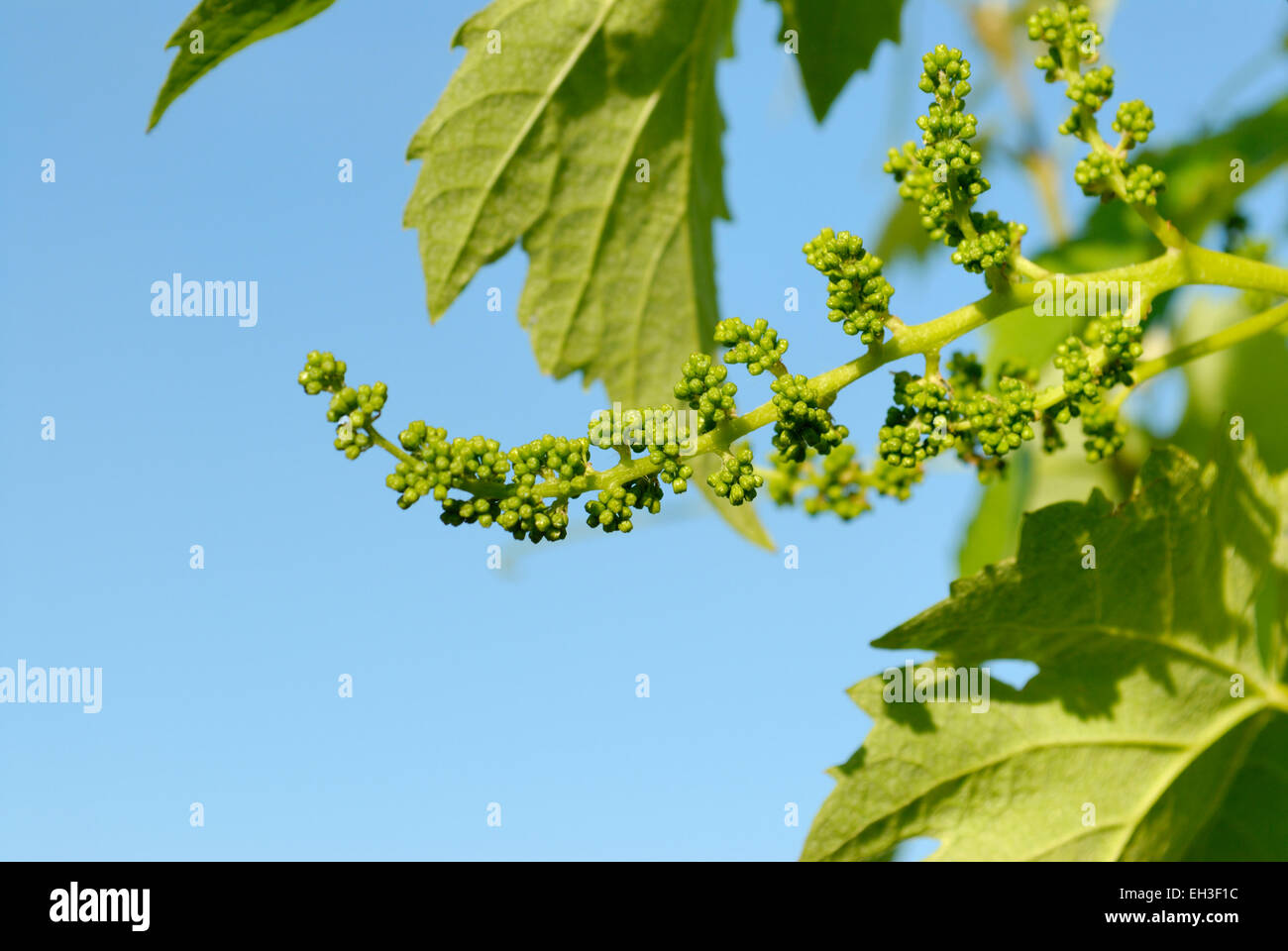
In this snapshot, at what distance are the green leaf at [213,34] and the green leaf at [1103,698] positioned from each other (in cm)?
149

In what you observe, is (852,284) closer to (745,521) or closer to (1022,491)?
(745,521)

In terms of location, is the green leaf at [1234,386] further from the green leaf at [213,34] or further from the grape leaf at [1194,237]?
the green leaf at [213,34]

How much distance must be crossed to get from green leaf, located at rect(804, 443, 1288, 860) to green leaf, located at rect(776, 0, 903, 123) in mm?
1124

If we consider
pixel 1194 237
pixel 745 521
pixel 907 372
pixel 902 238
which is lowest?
pixel 745 521

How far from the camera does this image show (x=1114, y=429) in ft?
6.72

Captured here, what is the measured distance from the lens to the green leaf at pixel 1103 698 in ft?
6.98

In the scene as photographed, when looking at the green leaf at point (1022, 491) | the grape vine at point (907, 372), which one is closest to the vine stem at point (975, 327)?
the grape vine at point (907, 372)

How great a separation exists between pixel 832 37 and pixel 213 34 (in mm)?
1331

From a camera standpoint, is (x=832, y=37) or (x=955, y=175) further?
(x=832, y=37)

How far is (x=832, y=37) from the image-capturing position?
2.62m

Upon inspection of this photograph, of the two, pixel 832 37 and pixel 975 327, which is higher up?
pixel 832 37

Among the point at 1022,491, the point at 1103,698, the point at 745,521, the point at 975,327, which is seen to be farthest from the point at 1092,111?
the point at 1022,491

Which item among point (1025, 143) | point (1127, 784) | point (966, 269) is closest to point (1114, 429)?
point (966, 269)
